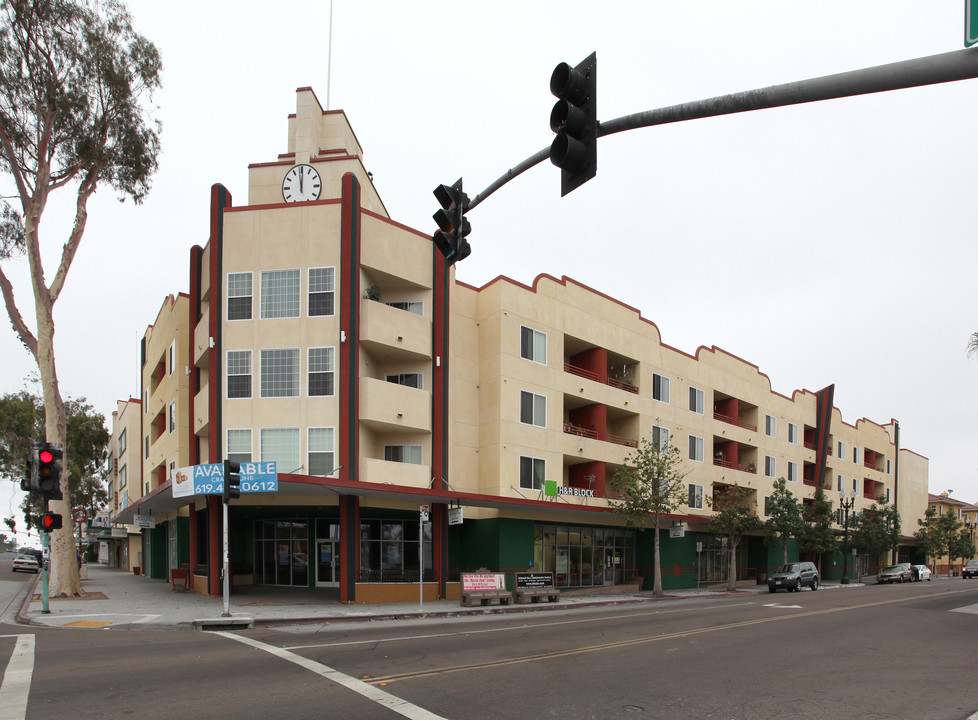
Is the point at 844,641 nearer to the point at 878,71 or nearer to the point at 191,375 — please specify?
the point at 878,71

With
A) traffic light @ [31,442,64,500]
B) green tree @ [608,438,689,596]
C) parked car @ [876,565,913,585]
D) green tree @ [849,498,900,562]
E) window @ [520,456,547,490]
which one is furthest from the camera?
green tree @ [849,498,900,562]

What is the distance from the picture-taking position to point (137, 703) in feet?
30.1

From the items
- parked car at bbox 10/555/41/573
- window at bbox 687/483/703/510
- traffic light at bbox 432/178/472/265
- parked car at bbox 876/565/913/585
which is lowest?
parked car at bbox 876/565/913/585

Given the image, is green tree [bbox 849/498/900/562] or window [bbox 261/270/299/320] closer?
window [bbox 261/270/299/320]

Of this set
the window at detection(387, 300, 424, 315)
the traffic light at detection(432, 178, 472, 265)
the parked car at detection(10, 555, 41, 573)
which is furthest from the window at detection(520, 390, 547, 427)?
the parked car at detection(10, 555, 41, 573)

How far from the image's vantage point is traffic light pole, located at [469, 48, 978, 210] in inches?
194

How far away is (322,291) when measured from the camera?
2723cm

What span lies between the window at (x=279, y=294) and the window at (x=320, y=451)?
449 cm

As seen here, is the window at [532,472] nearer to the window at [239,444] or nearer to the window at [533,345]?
the window at [533,345]

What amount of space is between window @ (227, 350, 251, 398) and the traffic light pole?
23037 millimetres

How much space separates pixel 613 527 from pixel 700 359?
13.3m

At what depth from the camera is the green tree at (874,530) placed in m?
57.2

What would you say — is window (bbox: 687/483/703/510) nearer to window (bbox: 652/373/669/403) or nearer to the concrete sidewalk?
window (bbox: 652/373/669/403)

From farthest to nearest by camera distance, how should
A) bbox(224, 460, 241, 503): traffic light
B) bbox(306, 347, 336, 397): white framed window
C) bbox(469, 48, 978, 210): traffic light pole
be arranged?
1. bbox(306, 347, 336, 397): white framed window
2. bbox(224, 460, 241, 503): traffic light
3. bbox(469, 48, 978, 210): traffic light pole
